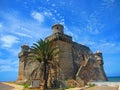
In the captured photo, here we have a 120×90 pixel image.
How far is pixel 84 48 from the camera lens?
34562mm

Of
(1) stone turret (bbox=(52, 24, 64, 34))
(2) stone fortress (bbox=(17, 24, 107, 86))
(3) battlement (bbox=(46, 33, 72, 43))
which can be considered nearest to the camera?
(2) stone fortress (bbox=(17, 24, 107, 86))

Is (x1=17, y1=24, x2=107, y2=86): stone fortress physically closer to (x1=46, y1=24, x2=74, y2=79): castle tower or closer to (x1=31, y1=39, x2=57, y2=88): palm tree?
(x1=46, y1=24, x2=74, y2=79): castle tower

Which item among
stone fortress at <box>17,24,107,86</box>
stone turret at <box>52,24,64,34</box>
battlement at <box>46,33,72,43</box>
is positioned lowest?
stone fortress at <box>17,24,107,86</box>

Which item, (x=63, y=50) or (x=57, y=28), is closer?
(x=63, y=50)

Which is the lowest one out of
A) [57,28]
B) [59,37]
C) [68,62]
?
[68,62]

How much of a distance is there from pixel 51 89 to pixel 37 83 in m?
3.56

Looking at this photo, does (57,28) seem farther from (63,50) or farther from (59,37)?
Answer: (63,50)

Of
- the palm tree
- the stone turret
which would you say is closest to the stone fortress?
the stone turret

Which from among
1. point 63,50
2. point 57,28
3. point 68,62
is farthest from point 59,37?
point 68,62

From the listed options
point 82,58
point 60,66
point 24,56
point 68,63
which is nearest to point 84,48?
point 82,58

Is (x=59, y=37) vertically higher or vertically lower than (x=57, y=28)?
lower

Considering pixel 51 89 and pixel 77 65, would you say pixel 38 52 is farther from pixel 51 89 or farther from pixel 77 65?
pixel 77 65

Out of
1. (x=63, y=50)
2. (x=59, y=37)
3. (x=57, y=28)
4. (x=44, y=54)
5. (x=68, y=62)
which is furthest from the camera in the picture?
(x=57, y=28)

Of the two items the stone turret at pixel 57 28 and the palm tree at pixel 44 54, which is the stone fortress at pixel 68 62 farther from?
the palm tree at pixel 44 54
